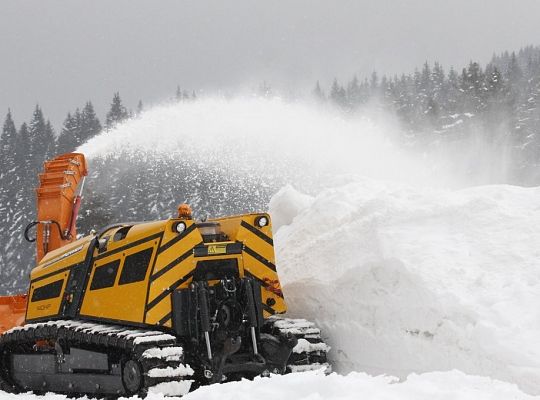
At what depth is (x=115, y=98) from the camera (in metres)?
67.4

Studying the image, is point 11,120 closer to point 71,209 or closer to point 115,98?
point 115,98

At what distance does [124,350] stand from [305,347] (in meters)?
1.97

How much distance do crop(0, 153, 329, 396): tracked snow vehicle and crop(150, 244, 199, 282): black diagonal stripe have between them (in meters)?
0.01

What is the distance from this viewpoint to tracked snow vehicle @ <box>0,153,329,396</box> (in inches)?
278

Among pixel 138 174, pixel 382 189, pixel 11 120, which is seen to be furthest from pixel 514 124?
pixel 382 189

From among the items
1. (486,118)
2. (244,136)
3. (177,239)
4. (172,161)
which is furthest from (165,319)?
(486,118)

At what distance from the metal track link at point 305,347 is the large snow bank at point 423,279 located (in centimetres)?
32

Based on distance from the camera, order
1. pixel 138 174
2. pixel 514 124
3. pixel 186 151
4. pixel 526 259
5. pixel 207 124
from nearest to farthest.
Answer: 1. pixel 526 259
2. pixel 207 124
3. pixel 186 151
4. pixel 138 174
5. pixel 514 124

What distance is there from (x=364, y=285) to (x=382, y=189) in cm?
229

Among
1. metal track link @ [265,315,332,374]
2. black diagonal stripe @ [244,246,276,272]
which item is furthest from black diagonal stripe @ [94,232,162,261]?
metal track link @ [265,315,332,374]

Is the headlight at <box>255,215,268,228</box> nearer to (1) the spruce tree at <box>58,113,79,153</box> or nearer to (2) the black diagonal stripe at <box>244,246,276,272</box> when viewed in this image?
(2) the black diagonal stripe at <box>244,246,276,272</box>

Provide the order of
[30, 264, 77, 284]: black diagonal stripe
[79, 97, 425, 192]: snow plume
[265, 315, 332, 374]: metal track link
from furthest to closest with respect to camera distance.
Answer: [79, 97, 425, 192]: snow plume
[30, 264, 77, 284]: black diagonal stripe
[265, 315, 332, 374]: metal track link

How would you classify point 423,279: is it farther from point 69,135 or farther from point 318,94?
point 318,94

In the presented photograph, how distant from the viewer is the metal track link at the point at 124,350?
6.61 metres
